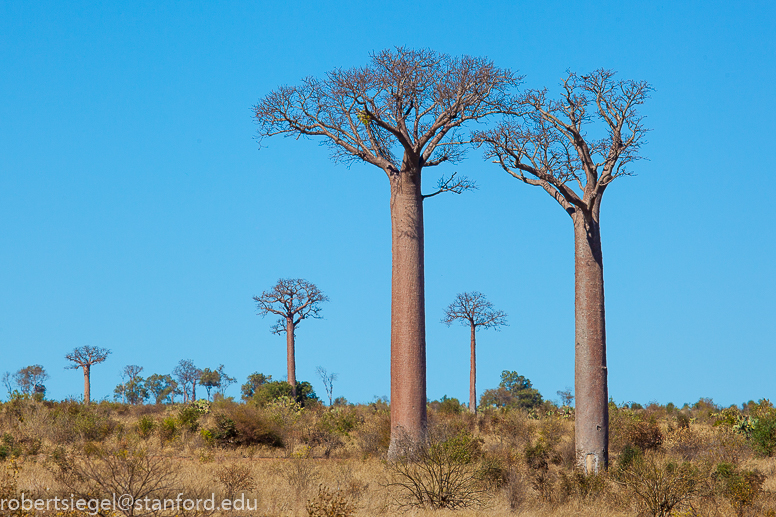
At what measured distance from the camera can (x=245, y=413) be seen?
1496 cm

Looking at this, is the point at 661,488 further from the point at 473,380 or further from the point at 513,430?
the point at 473,380

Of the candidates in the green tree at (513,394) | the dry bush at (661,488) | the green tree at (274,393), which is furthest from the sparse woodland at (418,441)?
the green tree at (513,394)

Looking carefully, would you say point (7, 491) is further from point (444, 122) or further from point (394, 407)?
point (444, 122)

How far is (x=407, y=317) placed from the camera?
12.4 m

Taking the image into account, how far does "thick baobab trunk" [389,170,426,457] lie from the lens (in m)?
12.1

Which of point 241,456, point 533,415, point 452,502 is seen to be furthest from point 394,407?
point 533,415

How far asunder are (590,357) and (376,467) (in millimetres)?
3683

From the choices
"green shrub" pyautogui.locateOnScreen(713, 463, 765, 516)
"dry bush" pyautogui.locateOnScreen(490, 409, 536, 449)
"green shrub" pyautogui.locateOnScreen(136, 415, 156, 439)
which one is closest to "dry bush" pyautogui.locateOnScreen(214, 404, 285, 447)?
"green shrub" pyautogui.locateOnScreen(136, 415, 156, 439)

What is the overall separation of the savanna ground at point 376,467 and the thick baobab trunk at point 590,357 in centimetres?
48

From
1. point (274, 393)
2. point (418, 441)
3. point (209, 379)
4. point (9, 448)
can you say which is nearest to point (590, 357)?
point (418, 441)

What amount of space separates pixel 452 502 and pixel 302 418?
10588mm

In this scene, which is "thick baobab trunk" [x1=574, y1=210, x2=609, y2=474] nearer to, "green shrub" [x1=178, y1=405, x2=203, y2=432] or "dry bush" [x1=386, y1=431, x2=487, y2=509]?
"dry bush" [x1=386, y1=431, x2=487, y2=509]

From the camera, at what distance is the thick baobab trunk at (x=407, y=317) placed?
12086mm

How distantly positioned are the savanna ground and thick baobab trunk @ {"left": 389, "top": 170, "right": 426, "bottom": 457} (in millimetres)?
→ 731
